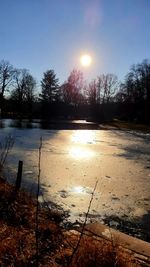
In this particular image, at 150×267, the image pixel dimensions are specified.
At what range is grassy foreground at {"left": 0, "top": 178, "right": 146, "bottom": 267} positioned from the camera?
15.8 feet

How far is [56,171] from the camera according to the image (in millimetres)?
14977

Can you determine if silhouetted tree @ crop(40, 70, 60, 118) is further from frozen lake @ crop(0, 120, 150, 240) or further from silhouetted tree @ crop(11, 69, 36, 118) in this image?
frozen lake @ crop(0, 120, 150, 240)

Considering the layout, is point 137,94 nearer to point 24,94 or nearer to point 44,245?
point 24,94

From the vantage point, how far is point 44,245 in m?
5.93

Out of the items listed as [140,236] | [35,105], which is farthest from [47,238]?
[35,105]

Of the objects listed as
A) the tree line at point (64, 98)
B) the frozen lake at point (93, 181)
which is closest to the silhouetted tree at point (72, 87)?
the tree line at point (64, 98)

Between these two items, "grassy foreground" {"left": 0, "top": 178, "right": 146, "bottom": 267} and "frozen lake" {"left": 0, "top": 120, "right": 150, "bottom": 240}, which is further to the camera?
"frozen lake" {"left": 0, "top": 120, "right": 150, "bottom": 240}

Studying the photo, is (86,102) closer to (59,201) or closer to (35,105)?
(35,105)

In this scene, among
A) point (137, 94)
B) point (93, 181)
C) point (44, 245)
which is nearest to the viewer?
point (44, 245)

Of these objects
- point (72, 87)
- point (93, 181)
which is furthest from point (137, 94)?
point (93, 181)

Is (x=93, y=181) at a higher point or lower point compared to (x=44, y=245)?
lower

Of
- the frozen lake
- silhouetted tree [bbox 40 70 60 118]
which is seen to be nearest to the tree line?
silhouetted tree [bbox 40 70 60 118]

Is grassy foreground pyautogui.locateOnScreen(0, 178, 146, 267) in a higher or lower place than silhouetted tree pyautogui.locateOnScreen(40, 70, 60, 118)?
lower

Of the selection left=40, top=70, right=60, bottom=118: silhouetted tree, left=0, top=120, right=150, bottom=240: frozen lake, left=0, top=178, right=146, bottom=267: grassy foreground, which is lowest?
left=0, top=120, right=150, bottom=240: frozen lake
